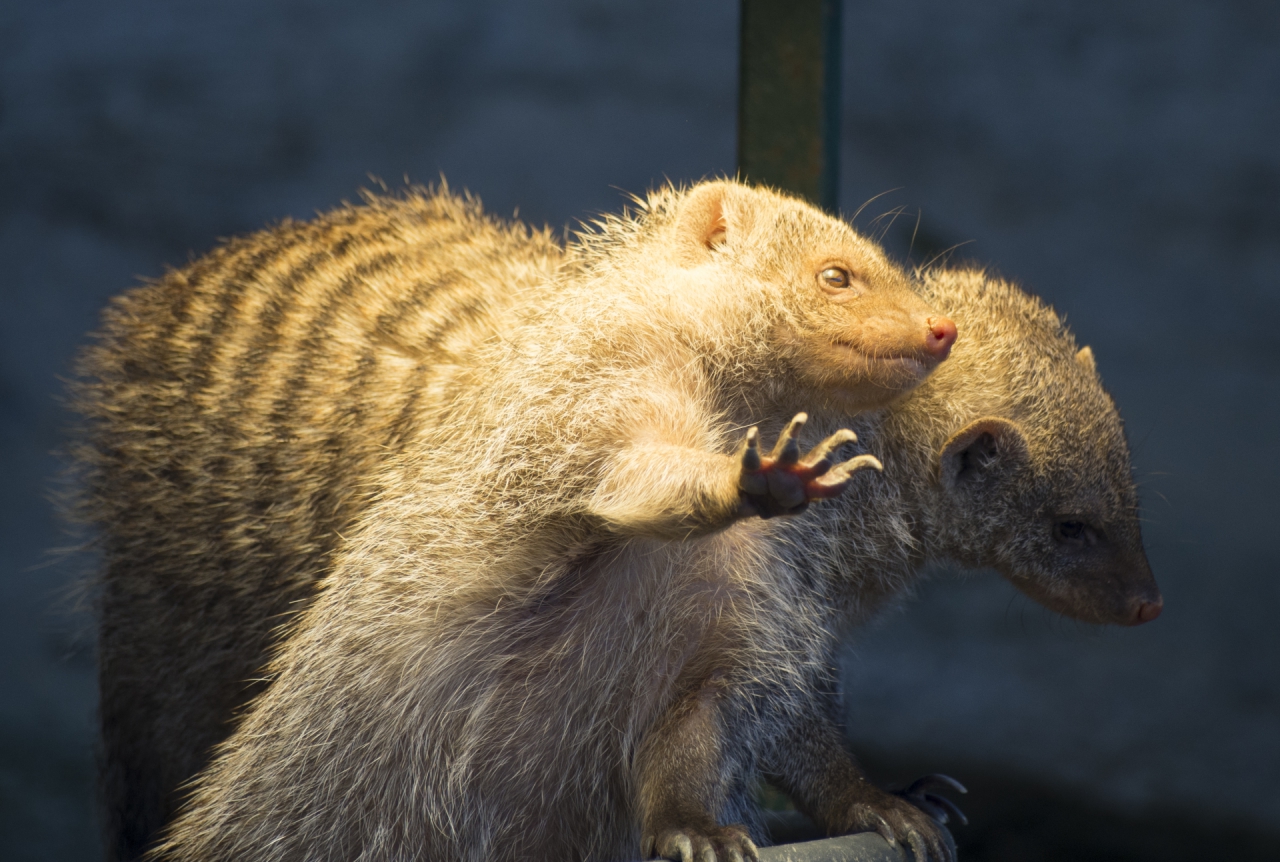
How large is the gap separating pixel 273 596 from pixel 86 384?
0.59 m

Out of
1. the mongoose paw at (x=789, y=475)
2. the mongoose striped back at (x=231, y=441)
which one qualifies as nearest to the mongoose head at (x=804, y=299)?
the mongoose paw at (x=789, y=475)

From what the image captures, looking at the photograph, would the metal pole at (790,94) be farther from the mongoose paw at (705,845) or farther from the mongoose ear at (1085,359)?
the mongoose paw at (705,845)

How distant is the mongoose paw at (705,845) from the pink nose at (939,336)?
2.02ft

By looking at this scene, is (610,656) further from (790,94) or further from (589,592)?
(790,94)

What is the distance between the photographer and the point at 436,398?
5.98 ft

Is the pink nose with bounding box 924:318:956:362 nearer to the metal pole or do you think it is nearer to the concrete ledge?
the concrete ledge

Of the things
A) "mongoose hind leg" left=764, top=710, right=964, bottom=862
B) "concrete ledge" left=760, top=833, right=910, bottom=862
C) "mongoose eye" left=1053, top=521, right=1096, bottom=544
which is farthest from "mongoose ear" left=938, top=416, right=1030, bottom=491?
"concrete ledge" left=760, top=833, right=910, bottom=862

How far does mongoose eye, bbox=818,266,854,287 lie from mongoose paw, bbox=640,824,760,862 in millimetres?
696

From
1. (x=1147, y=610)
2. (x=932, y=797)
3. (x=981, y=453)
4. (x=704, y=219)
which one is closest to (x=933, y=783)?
(x=932, y=797)

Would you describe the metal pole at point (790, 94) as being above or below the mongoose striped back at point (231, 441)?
above

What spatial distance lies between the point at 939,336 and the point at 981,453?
0.25 m

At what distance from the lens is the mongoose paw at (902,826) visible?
150cm

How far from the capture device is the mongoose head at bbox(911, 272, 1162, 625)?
65.0 inches

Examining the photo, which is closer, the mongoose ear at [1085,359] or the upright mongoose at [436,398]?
the upright mongoose at [436,398]
